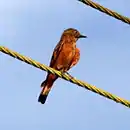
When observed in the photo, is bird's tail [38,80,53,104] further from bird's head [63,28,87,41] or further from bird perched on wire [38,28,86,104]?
bird's head [63,28,87,41]

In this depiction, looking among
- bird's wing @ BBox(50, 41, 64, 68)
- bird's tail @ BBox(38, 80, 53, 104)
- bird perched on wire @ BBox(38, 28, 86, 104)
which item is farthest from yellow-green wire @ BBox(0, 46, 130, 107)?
bird's wing @ BBox(50, 41, 64, 68)

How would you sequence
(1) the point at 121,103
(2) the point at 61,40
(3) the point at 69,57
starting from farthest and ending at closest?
(2) the point at 61,40 < (3) the point at 69,57 < (1) the point at 121,103

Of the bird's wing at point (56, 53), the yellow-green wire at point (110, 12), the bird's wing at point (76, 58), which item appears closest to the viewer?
the yellow-green wire at point (110, 12)

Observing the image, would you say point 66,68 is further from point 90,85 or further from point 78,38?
point 90,85

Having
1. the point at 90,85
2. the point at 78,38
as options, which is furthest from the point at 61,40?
the point at 90,85

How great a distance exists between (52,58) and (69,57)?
2.02 ft

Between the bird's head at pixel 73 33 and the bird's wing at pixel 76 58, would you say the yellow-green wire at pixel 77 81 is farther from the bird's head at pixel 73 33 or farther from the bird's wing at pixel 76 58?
the bird's head at pixel 73 33

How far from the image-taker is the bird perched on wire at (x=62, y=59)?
37.6 feet

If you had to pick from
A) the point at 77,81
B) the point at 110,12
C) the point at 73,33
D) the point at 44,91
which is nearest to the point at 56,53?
the point at 44,91

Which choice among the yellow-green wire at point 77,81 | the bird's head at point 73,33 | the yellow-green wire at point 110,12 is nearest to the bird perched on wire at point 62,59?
the bird's head at point 73,33

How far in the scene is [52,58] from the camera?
1199 centimetres

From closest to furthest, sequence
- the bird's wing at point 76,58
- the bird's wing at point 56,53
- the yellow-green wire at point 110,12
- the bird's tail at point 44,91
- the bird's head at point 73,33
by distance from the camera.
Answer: the yellow-green wire at point 110,12
the bird's wing at point 76,58
the bird's tail at point 44,91
the bird's wing at point 56,53
the bird's head at point 73,33

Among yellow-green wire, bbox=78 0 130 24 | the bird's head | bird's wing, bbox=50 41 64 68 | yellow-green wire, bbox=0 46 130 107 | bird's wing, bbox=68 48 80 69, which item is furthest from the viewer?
the bird's head

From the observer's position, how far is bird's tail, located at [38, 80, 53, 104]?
11719 millimetres
